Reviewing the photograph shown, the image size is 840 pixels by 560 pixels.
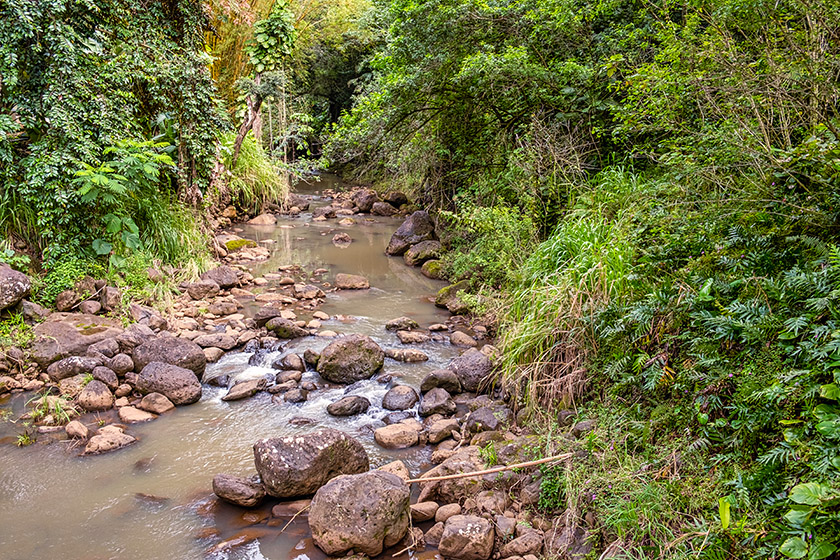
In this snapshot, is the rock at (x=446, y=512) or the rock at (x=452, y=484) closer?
the rock at (x=446, y=512)

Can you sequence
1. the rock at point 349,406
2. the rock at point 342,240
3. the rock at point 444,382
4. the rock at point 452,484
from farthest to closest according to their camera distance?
the rock at point 342,240
the rock at point 444,382
the rock at point 349,406
the rock at point 452,484

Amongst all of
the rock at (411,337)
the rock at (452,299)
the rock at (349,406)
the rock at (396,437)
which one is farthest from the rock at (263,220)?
the rock at (396,437)

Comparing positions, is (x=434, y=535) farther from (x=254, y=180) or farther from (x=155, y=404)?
(x=254, y=180)

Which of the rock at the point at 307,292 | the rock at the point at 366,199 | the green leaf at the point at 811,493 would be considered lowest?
the rock at the point at 307,292

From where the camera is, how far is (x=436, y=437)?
192 inches

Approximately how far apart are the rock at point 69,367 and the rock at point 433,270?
5666 millimetres

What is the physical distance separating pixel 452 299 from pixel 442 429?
3.67m

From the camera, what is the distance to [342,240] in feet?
41.7

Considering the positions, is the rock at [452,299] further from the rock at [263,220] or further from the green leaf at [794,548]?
the rock at [263,220]

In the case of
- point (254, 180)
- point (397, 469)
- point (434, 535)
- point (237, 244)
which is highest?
point (254, 180)

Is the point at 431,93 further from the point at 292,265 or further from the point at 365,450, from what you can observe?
the point at 365,450

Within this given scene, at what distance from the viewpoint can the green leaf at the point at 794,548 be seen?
213cm

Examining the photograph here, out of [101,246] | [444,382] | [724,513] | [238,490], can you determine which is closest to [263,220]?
[101,246]

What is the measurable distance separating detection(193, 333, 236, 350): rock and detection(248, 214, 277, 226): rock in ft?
23.0
